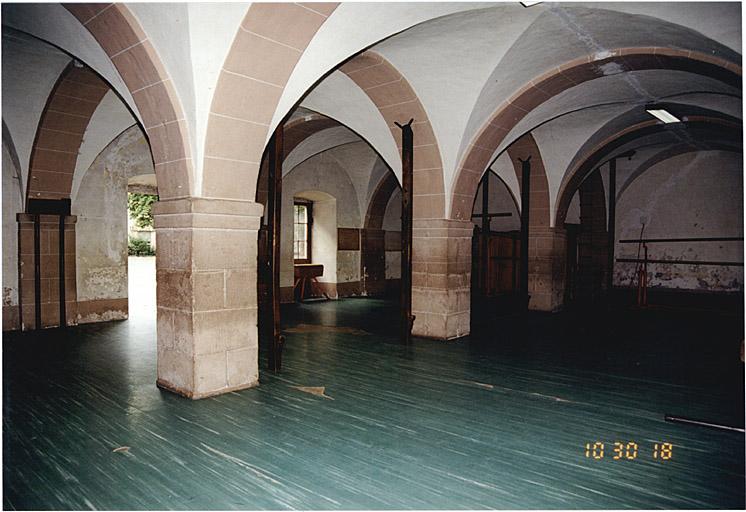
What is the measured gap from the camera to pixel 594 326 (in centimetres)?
844

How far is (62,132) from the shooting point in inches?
289

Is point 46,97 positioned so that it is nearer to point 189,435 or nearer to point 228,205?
point 228,205

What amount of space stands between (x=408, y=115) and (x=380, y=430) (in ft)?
14.2

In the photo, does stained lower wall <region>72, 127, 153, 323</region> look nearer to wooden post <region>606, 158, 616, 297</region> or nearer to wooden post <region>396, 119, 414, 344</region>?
wooden post <region>396, 119, 414, 344</region>

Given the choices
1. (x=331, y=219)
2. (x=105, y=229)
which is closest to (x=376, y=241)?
(x=331, y=219)

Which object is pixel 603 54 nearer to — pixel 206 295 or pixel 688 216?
pixel 206 295

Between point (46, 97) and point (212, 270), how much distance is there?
4.51 meters

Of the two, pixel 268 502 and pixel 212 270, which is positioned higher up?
pixel 212 270

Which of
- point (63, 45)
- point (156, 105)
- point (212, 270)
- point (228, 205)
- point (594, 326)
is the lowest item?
point (594, 326)

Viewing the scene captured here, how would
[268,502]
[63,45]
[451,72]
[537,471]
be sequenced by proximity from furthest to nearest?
[451,72], [63,45], [537,471], [268,502]

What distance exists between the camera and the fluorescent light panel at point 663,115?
7.98 metres

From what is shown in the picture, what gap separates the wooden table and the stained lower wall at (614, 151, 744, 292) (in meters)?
8.12

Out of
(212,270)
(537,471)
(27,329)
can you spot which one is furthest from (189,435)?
(27,329)

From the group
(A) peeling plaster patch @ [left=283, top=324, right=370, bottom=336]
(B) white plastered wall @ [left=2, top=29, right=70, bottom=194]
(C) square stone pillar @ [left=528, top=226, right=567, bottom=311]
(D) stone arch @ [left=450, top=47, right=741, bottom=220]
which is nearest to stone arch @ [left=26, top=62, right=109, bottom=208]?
(B) white plastered wall @ [left=2, top=29, right=70, bottom=194]
